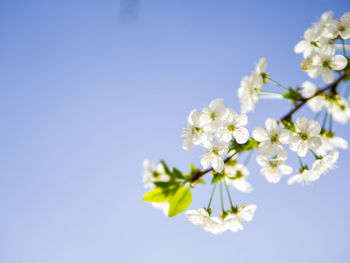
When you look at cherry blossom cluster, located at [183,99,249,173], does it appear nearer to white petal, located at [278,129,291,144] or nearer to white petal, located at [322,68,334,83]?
white petal, located at [278,129,291,144]

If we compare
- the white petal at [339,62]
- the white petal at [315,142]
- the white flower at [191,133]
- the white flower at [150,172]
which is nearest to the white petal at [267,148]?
the white petal at [315,142]

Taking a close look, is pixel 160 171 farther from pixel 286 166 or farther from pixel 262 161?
pixel 286 166

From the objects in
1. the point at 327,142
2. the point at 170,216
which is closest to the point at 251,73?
the point at 327,142

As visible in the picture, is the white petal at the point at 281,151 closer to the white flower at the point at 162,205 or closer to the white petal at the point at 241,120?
the white petal at the point at 241,120

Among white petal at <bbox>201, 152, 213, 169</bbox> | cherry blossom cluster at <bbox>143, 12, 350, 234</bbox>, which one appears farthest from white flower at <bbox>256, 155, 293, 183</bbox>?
white petal at <bbox>201, 152, 213, 169</bbox>

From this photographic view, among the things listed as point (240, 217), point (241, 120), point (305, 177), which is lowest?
point (240, 217)

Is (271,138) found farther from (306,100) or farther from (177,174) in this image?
(177,174)

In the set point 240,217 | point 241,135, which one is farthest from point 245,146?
point 240,217
